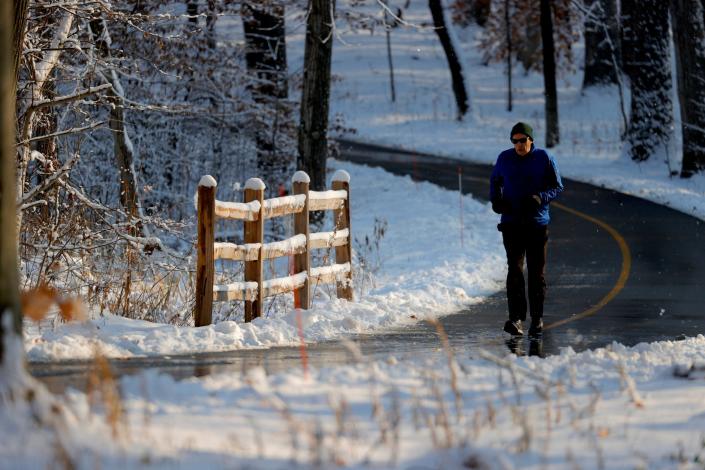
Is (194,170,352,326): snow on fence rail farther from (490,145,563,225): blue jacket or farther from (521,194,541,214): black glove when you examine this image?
(521,194,541,214): black glove

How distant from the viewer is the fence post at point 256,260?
1388cm

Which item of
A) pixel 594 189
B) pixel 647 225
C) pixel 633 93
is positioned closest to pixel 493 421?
pixel 647 225

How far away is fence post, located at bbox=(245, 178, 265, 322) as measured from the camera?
1388cm

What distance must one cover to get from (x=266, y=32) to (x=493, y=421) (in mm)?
22796

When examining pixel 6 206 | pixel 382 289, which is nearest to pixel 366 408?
pixel 6 206

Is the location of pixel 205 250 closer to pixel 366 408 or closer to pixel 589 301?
pixel 366 408

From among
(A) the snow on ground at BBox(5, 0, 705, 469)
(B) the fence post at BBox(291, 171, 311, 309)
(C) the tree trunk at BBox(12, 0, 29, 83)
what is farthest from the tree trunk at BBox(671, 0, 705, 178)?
(C) the tree trunk at BBox(12, 0, 29, 83)

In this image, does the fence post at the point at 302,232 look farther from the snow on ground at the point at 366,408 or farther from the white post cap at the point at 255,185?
the white post cap at the point at 255,185

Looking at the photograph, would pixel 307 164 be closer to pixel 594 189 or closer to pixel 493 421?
pixel 594 189

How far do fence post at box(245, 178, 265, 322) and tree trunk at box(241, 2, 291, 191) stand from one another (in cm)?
1359

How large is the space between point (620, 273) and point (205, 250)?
8.61 m

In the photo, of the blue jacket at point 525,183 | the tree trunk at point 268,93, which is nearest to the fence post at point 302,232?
the blue jacket at point 525,183

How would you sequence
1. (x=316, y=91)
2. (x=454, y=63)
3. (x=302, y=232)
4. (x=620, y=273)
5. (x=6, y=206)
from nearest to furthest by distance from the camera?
(x=6, y=206) → (x=302, y=232) → (x=620, y=273) → (x=316, y=91) → (x=454, y=63)

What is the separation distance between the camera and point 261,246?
1394cm
